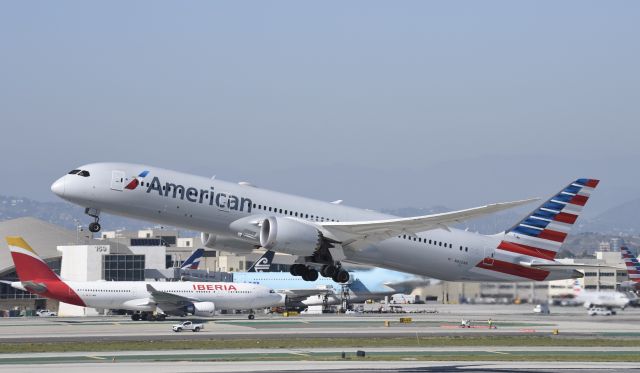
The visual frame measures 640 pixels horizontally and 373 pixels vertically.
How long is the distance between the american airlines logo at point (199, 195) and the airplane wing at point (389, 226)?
202 inches

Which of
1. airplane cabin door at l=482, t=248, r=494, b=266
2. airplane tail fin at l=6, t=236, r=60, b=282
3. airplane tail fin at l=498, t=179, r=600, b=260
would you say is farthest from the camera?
airplane tail fin at l=6, t=236, r=60, b=282

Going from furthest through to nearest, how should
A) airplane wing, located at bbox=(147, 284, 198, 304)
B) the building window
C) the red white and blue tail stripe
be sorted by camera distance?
the building window < airplane wing, located at bbox=(147, 284, 198, 304) < the red white and blue tail stripe

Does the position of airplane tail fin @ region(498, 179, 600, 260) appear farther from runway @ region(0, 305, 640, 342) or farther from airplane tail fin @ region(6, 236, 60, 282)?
airplane tail fin @ region(6, 236, 60, 282)

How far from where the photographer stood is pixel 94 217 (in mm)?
61531

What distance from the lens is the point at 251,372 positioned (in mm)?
55438

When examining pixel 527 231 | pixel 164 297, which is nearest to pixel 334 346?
pixel 527 231

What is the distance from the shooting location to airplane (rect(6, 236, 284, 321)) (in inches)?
4390

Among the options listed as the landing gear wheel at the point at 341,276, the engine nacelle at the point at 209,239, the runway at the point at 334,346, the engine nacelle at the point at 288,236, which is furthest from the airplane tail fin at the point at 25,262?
the landing gear wheel at the point at 341,276

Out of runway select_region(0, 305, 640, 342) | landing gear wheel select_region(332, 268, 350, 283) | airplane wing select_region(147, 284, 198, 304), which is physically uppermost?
landing gear wheel select_region(332, 268, 350, 283)

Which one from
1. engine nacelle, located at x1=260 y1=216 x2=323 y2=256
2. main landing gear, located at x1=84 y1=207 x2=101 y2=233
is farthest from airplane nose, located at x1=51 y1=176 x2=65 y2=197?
engine nacelle, located at x1=260 y1=216 x2=323 y2=256

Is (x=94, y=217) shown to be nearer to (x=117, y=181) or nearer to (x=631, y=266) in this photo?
(x=117, y=181)

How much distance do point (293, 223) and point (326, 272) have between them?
14.1ft

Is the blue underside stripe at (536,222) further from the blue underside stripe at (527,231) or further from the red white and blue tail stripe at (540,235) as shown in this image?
the blue underside stripe at (527,231)

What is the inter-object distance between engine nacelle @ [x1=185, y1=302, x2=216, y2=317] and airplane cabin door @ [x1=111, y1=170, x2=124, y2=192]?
5580 centimetres
